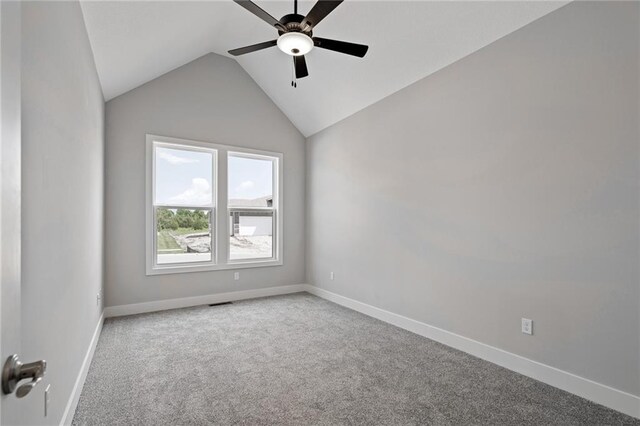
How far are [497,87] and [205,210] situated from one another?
13.0 feet

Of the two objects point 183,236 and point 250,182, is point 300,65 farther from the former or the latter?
point 183,236

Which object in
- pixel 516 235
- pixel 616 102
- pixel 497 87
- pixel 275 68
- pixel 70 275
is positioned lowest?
pixel 70 275

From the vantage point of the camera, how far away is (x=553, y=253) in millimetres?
2566

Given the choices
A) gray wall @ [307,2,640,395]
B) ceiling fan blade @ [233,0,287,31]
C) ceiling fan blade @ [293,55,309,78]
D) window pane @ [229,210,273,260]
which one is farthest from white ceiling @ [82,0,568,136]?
window pane @ [229,210,273,260]

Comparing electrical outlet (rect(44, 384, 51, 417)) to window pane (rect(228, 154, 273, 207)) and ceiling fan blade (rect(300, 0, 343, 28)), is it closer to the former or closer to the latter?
ceiling fan blade (rect(300, 0, 343, 28))

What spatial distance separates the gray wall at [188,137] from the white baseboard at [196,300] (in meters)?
0.07

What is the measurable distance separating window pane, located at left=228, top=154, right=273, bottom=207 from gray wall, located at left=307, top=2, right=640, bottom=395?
200cm

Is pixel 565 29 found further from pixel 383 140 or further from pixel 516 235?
pixel 383 140

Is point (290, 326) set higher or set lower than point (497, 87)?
lower

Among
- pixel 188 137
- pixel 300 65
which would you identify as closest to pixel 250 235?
pixel 188 137

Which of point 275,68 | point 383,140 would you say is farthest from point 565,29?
point 275,68

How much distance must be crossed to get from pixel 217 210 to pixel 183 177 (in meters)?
0.66

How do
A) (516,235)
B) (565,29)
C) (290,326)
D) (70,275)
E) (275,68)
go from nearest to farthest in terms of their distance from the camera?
(70,275) → (565,29) → (516,235) → (290,326) → (275,68)

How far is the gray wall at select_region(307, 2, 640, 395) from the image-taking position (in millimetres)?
2240
